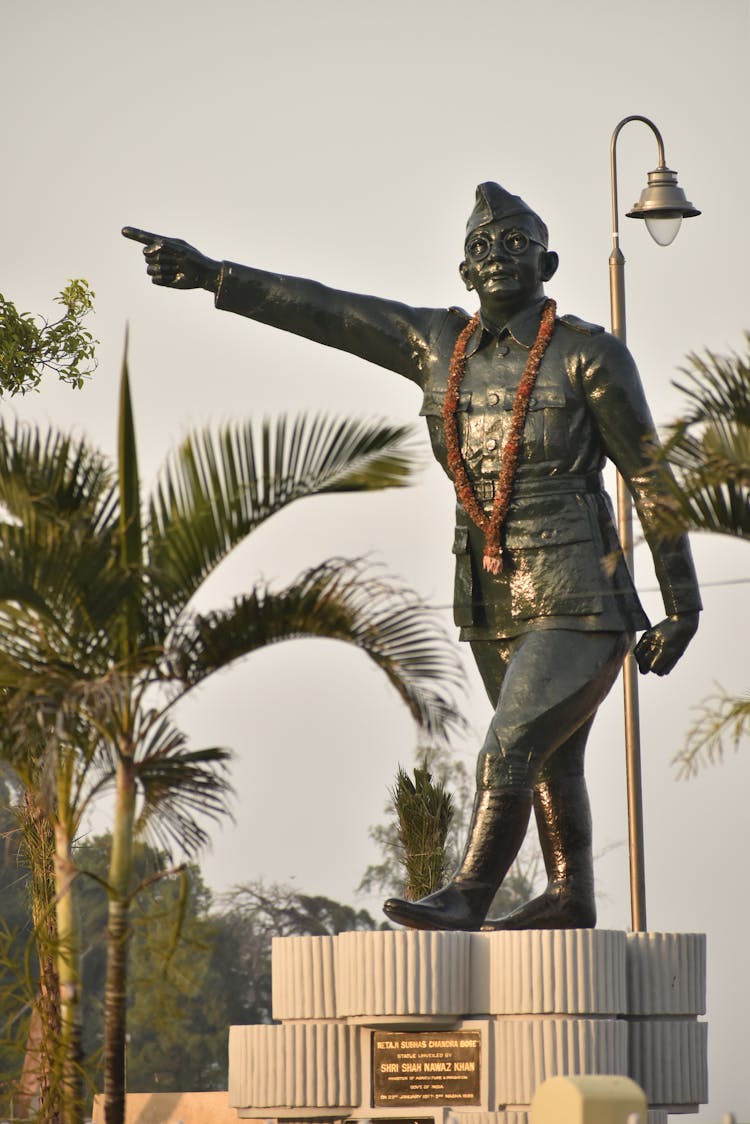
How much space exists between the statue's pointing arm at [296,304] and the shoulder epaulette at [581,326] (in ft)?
2.27

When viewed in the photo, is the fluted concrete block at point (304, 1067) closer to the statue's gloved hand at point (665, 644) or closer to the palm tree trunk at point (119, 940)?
the palm tree trunk at point (119, 940)

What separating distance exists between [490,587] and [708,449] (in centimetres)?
206

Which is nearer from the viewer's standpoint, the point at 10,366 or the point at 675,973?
the point at 675,973

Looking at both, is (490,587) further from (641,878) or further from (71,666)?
(641,878)

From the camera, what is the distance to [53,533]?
8875mm

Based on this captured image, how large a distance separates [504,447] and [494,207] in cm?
110

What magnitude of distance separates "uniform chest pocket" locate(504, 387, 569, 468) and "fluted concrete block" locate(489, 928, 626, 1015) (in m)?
2.05

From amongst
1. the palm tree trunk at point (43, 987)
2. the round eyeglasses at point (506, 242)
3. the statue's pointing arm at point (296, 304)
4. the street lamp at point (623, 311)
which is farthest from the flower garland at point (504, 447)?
the street lamp at point (623, 311)

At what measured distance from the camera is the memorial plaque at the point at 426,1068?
9.59m

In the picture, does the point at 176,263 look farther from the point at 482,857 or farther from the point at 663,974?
the point at 663,974

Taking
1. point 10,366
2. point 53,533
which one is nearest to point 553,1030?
point 53,533

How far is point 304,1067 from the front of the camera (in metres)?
9.86

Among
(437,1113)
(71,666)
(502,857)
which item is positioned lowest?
(437,1113)

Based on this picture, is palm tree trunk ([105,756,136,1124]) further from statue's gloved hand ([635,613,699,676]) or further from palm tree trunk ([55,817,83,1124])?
statue's gloved hand ([635,613,699,676])
